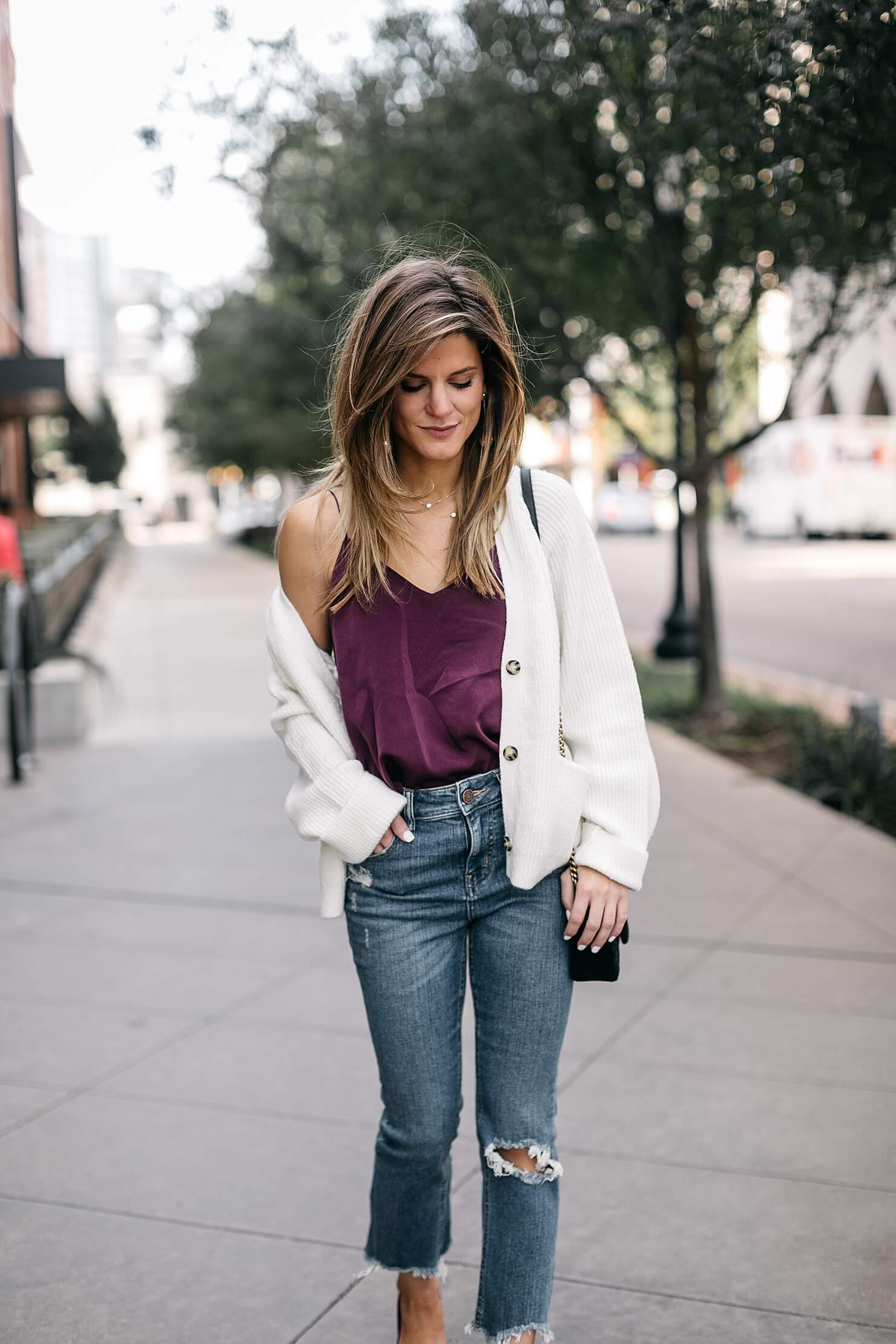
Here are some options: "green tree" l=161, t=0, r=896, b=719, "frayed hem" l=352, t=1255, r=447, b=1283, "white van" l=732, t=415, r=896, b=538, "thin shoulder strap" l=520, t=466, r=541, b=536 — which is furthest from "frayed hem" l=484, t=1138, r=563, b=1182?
"white van" l=732, t=415, r=896, b=538

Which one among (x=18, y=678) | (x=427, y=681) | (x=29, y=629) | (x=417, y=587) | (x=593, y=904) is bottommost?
(x=18, y=678)

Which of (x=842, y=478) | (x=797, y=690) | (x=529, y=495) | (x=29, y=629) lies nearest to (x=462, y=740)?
(x=529, y=495)

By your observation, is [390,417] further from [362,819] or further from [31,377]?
[31,377]

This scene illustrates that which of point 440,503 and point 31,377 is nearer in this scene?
point 440,503

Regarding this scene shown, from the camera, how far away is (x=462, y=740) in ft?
7.76

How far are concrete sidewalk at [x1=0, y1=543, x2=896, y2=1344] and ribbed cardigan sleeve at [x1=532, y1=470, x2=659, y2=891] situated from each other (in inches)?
43.9

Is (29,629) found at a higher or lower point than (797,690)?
higher

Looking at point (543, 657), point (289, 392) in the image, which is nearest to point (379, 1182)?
point (543, 657)

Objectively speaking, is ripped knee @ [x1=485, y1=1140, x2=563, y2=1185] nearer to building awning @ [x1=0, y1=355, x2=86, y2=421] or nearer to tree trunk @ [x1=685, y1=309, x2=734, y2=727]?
tree trunk @ [x1=685, y1=309, x2=734, y2=727]

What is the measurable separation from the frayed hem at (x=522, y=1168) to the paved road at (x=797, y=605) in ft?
33.5

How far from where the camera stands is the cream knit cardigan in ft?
7.68

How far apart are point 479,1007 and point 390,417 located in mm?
997

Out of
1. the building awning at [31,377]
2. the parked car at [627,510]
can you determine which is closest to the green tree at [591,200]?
the building awning at [31,377]

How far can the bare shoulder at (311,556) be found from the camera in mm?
2494
